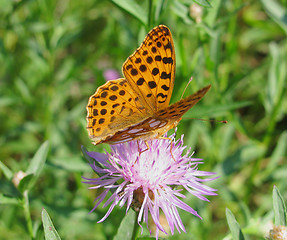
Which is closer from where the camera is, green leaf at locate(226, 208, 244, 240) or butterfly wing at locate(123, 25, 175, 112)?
green leaf at locate(226, 208, 244, 240)

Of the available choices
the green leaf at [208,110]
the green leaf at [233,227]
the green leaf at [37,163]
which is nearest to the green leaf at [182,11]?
the green leaf at [208,110]

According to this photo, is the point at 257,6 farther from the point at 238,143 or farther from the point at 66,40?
the point at 66,40

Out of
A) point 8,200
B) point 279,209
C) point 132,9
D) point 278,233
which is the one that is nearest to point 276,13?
point 132,9

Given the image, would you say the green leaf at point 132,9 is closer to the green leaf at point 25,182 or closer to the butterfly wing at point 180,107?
the butterfly wing at point 180,107

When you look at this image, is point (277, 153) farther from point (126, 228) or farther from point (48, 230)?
point (48, 230)

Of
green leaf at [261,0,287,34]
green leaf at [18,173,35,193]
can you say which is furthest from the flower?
green leaf at [261,0,287,34]

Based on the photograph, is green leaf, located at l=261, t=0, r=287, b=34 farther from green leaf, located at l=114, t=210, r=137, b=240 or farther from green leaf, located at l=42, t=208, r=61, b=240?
green leaf, located at l=42, t=208, r=61, b=240
